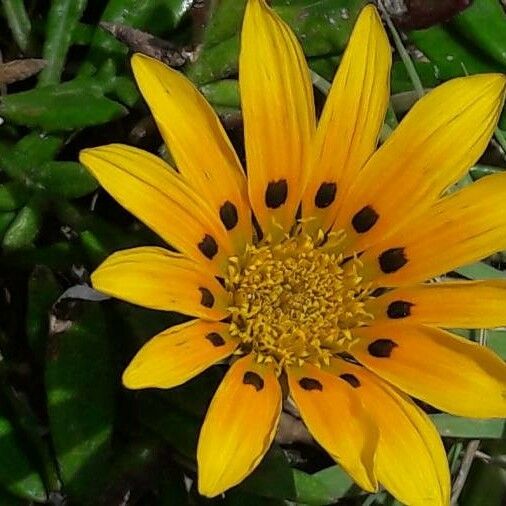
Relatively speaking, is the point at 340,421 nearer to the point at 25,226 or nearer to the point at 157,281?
the point at 157,281

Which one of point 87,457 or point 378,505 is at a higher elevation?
point 87,457

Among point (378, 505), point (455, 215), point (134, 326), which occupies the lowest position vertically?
point (378, 505)

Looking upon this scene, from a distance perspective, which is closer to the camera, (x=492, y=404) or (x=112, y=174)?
(x=112, y=174)

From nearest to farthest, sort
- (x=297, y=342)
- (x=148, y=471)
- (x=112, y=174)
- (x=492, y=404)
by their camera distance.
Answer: (x=112, y=174) → (x=492, y=404) → (x=297, y=342) → (x=148, y=471)

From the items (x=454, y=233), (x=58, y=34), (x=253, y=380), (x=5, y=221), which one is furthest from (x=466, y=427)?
(x=58, y=34)

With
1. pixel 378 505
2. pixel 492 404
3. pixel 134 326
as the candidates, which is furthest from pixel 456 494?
pixel 134 326

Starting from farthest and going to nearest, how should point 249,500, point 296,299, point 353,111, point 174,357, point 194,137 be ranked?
point 249,500 < point 296,299 < point 353,111 < point 194,137 < point 174,357

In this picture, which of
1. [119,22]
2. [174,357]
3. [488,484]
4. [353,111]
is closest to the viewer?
[174,357]

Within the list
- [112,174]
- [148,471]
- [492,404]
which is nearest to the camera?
[112,174]

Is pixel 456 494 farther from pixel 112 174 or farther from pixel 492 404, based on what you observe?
pixel 112 174
